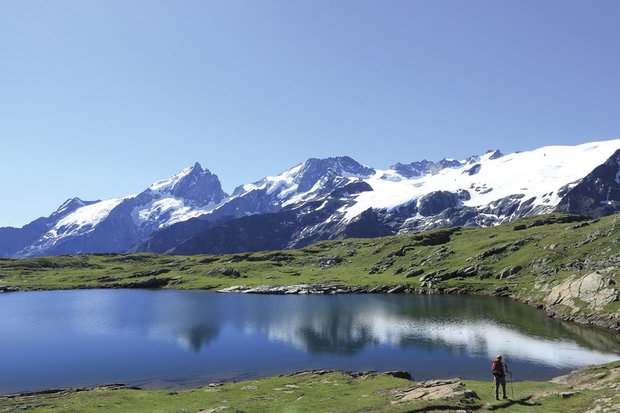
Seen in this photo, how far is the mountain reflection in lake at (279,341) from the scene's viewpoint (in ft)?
214

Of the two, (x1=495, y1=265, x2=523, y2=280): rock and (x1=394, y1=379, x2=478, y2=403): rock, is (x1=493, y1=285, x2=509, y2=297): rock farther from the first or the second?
(x1=394, y1=379, x2=478, y2=403): rock

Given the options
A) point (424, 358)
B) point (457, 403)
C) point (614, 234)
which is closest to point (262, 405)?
point (457, 403)

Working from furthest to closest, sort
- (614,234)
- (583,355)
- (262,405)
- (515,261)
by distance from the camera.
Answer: (515,261) → (614,234) → (583,355) → (262,405)

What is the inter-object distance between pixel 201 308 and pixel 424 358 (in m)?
80.1

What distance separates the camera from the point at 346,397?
43.3 meters

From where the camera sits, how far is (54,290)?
198125mm

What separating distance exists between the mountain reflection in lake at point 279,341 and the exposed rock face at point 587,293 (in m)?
6.39

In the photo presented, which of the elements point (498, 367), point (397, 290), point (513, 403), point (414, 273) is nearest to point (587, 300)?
point (397, 290)

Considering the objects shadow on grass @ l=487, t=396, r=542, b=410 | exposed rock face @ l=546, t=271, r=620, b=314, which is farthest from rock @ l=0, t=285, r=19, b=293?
shadow on grass @ l=487, t=396, r=542, b=410

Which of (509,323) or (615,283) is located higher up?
(615,283)

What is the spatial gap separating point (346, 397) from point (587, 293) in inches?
3115

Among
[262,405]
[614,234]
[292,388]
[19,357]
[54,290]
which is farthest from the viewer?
[54,290]

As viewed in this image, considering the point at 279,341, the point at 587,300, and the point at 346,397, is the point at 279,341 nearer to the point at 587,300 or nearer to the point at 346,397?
the point at 346,397

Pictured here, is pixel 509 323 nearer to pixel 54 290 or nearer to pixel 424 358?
pixel 424 358
